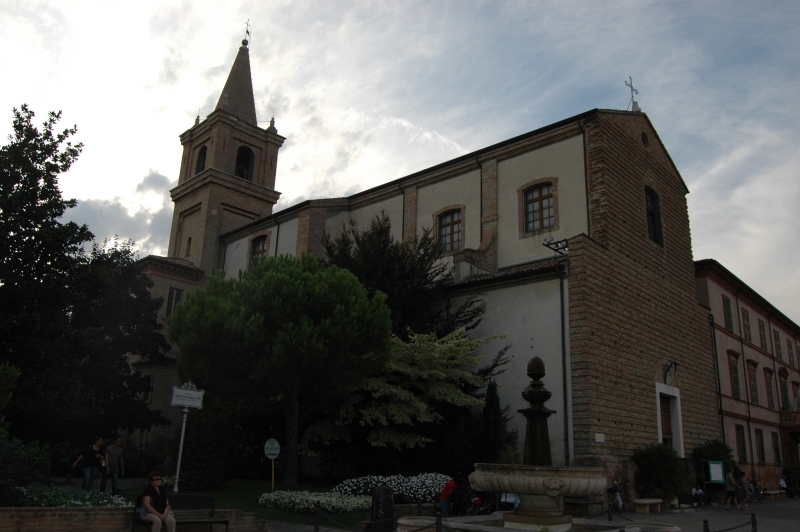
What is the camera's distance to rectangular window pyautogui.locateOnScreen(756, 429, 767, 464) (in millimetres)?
28828

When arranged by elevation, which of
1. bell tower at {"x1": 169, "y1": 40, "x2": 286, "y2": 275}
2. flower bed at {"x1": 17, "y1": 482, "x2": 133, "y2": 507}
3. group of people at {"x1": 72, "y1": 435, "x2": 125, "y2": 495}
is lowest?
flower bed at {"x1": 17, "y1": 482, "x2": 133, "y2": 507}

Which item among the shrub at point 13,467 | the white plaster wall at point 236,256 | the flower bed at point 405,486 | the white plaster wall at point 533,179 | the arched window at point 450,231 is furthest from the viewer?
the white plaster wall at point 236,256

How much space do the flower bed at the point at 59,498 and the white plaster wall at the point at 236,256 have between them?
21.0 metres

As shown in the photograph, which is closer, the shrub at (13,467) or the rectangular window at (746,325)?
the shrub at (13,467)

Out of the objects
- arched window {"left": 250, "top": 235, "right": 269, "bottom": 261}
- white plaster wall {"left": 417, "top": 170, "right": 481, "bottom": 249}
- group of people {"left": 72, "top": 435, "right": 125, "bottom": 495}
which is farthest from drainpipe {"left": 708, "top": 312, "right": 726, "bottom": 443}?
group of people {"left": 72, "top": 435, "right": 125, "bottom": 495}

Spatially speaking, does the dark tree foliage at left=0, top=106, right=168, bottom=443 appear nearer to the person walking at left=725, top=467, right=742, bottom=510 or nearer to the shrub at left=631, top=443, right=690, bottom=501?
the shrub at left=631, top=443, right=690, bottom=501

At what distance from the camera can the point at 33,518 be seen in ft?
31.5

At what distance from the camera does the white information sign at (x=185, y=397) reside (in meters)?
13.5

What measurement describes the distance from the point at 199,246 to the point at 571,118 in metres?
20.9

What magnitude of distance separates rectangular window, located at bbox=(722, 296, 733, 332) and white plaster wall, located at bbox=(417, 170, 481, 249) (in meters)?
13.0

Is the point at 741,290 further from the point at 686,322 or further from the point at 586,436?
the point at 586,436

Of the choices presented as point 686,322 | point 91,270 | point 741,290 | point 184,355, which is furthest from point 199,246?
point 741,290

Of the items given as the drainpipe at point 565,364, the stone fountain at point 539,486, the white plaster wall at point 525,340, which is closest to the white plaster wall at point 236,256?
the white plaster wall at point 525,340

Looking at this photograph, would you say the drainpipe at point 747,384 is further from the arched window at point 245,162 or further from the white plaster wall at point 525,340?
the arched window at point 245,162
